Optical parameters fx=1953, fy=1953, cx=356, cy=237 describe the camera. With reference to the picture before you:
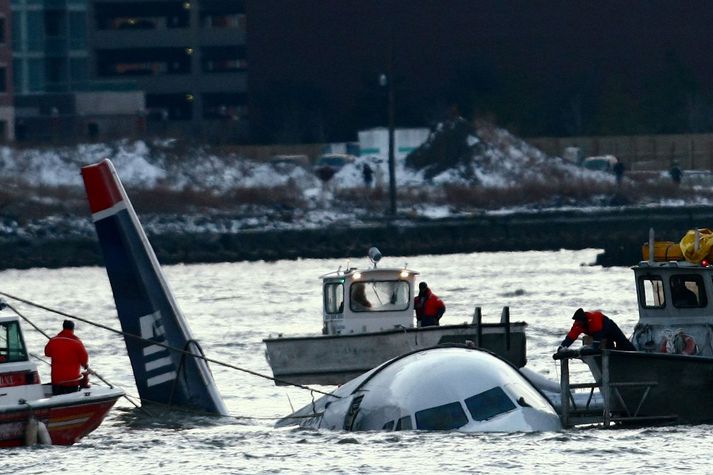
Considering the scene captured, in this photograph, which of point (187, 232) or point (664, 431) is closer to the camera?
point (664, 431)

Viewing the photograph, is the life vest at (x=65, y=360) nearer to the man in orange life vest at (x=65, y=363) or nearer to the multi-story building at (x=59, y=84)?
the man in orange life vest at (x=65, y=363)

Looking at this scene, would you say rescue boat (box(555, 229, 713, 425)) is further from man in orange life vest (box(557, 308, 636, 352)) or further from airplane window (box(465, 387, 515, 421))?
airplane window (box(465, 387, 515, 421))

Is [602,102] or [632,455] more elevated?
[602,102]

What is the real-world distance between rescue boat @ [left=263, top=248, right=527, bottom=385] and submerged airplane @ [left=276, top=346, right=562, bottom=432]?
28.8ft

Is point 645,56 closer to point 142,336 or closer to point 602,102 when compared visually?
point 602,102

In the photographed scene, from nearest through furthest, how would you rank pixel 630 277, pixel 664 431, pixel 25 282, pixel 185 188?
1. pixel 664 431
2. pixel 630 277
3. pixel 25 282
4. pixel 185 188

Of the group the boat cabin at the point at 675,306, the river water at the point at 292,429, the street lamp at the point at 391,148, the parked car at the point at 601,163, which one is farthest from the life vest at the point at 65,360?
the parked car at the point at 601,163

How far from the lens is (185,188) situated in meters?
124

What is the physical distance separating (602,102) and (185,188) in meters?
28.1

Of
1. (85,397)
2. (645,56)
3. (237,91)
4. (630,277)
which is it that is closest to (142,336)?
(85,397)

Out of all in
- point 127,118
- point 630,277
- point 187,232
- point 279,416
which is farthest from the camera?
point 127,118

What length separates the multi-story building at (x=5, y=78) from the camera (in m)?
129

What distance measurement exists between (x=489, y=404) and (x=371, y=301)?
1191 cm

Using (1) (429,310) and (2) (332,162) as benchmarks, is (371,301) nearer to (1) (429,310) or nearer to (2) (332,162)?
(1) (429,310)
